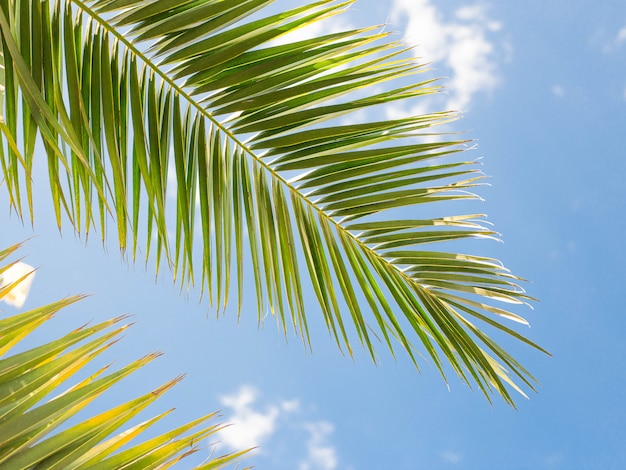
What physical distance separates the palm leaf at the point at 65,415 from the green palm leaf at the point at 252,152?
0.30 meters

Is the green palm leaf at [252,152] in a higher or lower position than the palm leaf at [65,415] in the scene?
higher

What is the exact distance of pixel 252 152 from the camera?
1615 mm

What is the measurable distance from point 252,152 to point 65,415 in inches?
35.6

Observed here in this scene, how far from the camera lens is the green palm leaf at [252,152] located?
1293mm

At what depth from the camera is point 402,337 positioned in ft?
6.11

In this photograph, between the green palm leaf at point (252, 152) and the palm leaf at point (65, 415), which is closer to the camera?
the palm leaf at point (65, 415)

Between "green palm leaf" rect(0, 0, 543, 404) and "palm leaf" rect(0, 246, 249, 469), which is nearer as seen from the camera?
"palm leaf" rect(0, 246, 249, 469)

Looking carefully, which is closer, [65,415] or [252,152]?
[65,415]

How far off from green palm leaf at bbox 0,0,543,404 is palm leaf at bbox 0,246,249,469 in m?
0.30

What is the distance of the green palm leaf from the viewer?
1.29 m

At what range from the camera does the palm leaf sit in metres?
0.78

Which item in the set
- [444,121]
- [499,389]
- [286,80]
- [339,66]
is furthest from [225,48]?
[499,389]

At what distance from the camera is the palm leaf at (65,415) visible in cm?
78

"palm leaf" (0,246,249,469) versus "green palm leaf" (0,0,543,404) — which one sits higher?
"green palm leaf" (0,0,543,404)
